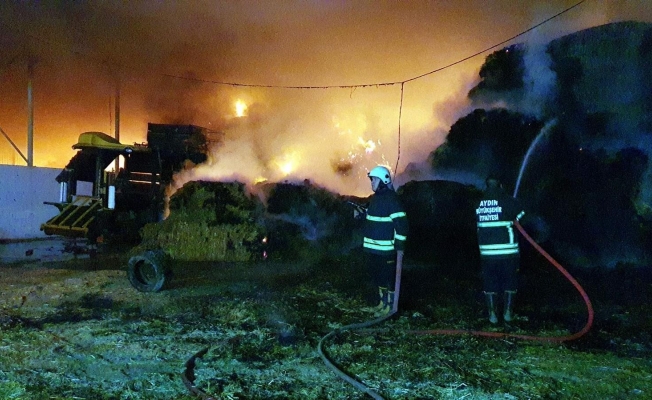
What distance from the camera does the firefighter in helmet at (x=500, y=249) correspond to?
573 cm

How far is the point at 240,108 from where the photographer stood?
27000 millimetres

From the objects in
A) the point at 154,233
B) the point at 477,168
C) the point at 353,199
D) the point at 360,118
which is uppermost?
the point at 360,118

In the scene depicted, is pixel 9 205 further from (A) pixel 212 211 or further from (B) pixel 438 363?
(B) pixel 438 363

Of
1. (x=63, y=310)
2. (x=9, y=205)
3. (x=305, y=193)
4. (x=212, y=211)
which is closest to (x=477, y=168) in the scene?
(x=305, y=193)

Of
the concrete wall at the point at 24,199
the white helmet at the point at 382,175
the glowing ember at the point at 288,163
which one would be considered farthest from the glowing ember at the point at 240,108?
the white helmet at the point at 382,175

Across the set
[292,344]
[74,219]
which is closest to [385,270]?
[292,344]

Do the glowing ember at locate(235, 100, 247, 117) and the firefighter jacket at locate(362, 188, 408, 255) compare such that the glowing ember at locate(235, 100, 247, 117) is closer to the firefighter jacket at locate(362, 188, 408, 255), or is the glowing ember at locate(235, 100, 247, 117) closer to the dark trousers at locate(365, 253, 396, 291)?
the firefighter jacket at locate(362, 188, 408, 255)

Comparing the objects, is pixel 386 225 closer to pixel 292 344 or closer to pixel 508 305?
A: pixel 508 305

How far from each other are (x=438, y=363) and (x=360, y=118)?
23.0 metres

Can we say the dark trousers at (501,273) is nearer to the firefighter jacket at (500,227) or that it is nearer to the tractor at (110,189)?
the firefighter jacket at (500,227)

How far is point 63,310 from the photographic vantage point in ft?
20.3

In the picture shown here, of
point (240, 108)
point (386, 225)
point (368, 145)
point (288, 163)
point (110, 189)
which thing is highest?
point (240, 108)

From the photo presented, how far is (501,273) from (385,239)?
1.43 m

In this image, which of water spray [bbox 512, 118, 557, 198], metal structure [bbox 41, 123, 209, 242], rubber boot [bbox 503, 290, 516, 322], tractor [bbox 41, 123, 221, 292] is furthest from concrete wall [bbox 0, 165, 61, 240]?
rubber boot [bbox 503, 290, 516, 322]
